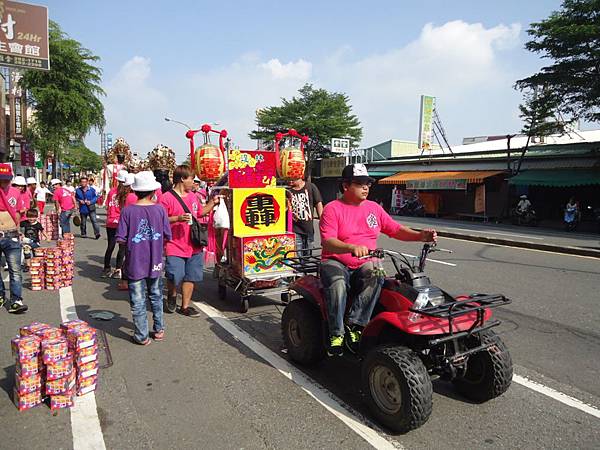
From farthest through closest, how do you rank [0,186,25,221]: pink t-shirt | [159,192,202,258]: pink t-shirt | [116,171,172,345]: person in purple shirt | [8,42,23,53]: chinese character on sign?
[8,42,23,53]: chinese character on sign < [0,186,25,221]: pink t-shirt < [159,192,202,258]: pink t-shirt < [116,171,172,345]: person in purple shirt

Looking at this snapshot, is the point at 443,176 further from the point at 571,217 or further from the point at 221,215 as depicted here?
the point at 221,215

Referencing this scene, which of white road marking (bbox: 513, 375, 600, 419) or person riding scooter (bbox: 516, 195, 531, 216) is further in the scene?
person riding scooter (bbox: 516, 195, 531, 216)

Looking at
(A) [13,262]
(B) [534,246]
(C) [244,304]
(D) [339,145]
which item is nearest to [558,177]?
(B) [534,246]

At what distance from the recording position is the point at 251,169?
6262 millimetres

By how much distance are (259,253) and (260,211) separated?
0.60m

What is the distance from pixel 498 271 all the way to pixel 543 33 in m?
15.6

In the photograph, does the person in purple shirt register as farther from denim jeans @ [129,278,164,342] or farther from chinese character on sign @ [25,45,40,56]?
chinese character on sign @ [25,45,40,56]

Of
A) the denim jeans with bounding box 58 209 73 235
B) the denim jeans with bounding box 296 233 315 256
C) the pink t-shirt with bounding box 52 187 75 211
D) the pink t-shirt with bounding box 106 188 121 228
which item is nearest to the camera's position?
the denim jeans with bounding box 296 233 315 256

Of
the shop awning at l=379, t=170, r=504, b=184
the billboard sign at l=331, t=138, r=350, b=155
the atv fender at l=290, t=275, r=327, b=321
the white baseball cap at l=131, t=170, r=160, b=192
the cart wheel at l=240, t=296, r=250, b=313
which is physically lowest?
the cart wheel at l=240, t=296, r=250, b=313

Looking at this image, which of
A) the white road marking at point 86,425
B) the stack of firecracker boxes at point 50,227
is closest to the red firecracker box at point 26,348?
the white road marking at point 86,425

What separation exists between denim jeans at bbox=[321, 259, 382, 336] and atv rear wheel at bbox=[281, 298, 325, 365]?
0.35 metres

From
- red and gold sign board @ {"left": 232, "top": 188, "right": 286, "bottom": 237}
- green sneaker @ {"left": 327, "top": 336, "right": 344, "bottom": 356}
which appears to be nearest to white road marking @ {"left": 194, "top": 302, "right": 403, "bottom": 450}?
green sneaker @ {"left": 327, "top": 336, "right": 344, "bottom": 356}

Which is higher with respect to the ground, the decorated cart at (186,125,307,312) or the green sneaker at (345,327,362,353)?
the decorated cart at (186,125,307,312)

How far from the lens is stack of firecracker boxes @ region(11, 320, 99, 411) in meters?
3.16
